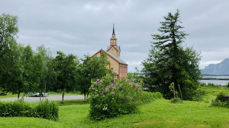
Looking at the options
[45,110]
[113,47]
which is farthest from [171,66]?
[113,47]

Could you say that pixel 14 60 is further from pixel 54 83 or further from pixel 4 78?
pixel 54 83

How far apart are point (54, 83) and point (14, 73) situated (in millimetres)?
6463

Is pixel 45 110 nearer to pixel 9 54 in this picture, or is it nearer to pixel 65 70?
pixel 9 54

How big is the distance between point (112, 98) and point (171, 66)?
1750 centimetres

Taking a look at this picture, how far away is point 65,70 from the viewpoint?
2766 cm

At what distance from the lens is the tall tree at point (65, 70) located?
27.5 metres

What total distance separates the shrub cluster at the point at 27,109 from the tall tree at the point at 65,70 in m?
17.6

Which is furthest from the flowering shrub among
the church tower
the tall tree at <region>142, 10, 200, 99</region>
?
the church tower

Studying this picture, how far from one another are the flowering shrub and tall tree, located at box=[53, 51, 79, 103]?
Answer: 1716 centimetres

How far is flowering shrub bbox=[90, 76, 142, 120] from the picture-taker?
415 inches

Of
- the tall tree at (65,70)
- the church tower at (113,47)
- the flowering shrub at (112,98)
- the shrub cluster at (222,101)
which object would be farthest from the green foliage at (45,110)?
the church tower at (113,47)

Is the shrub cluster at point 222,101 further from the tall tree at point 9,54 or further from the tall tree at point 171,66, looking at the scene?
the tall tree at point 9,54

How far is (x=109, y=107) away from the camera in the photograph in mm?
10523

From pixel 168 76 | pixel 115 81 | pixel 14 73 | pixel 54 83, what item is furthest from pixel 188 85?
pixel 14 73
